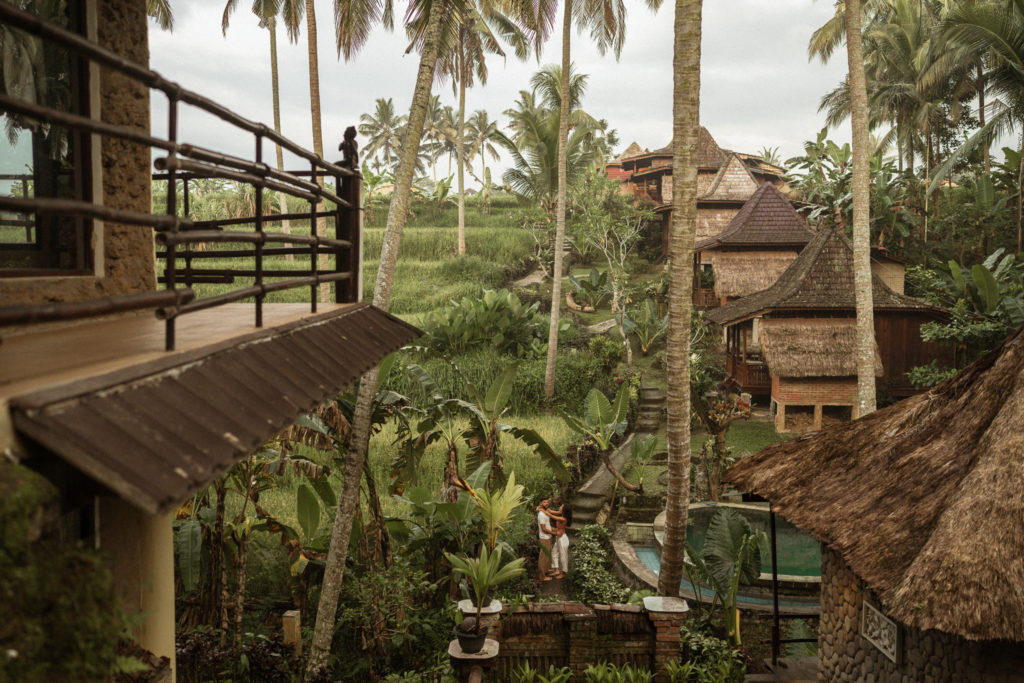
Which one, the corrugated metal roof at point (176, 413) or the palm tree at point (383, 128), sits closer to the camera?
the corrugated metal roof at point (176, 413)

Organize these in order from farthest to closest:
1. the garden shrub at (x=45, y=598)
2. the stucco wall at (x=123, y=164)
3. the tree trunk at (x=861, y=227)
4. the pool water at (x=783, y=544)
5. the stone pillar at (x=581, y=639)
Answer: the pool water at (x=783, y=544)
the tree trunk at (x=861, y=227)
the stone pillar at (x=581, y=639)
the stucco wall at (x=123, y=164)
the garden shrub at (x=45, y=598)

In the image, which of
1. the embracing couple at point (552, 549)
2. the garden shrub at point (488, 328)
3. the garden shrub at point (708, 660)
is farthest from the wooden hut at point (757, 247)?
the garden shrub at point (708, 660)

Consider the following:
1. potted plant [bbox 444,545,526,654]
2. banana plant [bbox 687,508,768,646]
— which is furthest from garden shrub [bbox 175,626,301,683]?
banana plant [bbox 687,508,768,646]

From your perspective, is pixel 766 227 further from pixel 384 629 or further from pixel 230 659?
pixel 230 659

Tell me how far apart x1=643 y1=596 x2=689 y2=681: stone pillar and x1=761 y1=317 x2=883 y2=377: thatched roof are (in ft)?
36.0

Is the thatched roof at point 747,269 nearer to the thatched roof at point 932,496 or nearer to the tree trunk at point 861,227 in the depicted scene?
the tree trunk at point 861,227

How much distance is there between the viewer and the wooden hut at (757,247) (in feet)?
74.3

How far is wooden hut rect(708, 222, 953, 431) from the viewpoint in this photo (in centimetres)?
1745

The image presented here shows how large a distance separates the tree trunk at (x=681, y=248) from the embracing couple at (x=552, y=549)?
3.07 meters

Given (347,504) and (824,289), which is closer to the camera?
(347,504)

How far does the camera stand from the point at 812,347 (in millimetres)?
17516

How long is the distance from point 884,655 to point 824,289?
42.7ft

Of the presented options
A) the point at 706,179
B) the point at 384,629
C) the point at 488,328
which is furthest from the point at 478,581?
the point at 706,179

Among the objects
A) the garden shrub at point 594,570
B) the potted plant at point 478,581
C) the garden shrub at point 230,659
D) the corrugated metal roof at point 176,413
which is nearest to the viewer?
the corrugated metal roof at point 176,413
